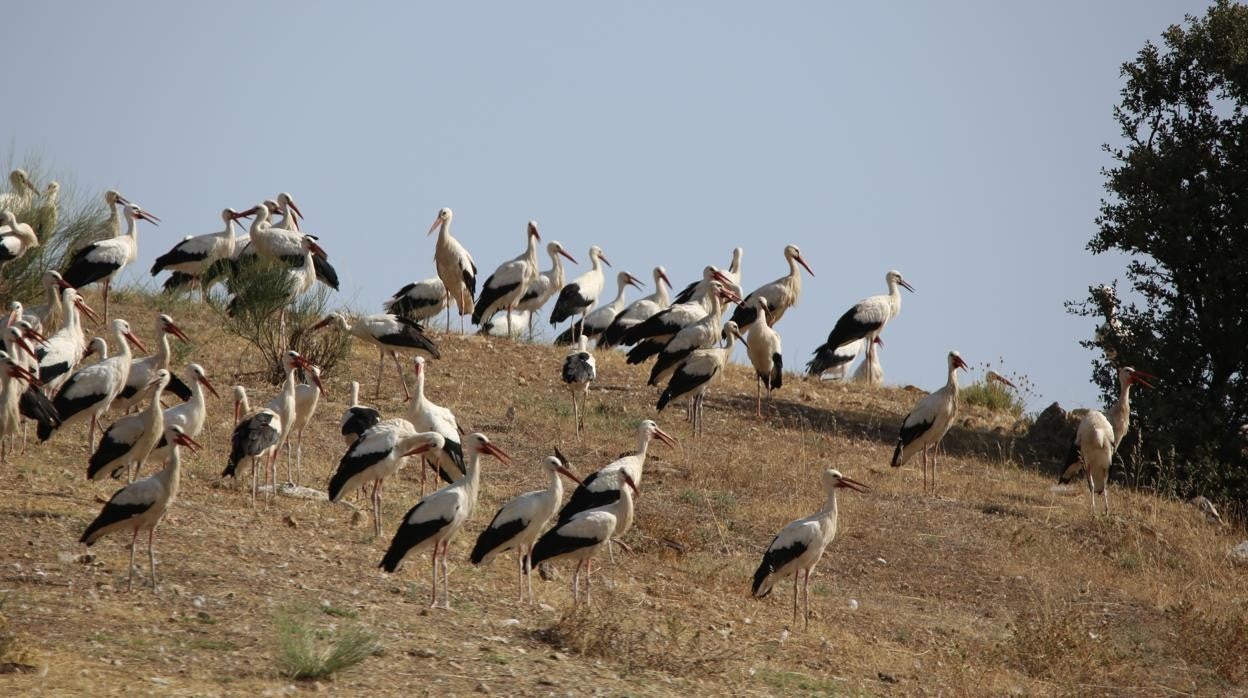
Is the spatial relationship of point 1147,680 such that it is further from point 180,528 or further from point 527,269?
point 527,269

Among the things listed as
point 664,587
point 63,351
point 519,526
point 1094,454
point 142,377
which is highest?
point 1094,454

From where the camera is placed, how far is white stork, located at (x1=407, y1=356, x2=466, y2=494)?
40.5ft

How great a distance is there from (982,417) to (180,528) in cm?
1366

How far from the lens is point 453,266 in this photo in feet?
69.6

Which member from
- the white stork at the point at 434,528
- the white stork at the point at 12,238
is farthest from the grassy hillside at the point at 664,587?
the white stork at the point at 12,238

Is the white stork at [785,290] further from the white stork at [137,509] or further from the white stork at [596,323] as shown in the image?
the white stork at [137,509]

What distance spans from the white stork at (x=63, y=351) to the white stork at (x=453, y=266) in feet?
23.0

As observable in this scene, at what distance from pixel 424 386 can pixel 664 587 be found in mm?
7488

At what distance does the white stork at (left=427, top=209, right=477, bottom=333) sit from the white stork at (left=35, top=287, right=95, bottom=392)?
6999 millimetres

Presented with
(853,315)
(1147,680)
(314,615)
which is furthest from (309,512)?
(853,315)

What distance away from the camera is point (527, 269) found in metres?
22.2

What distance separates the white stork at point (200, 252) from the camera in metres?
19.7

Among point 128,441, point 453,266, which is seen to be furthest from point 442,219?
point 128,441

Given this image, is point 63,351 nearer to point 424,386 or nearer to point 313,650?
point 424,386
